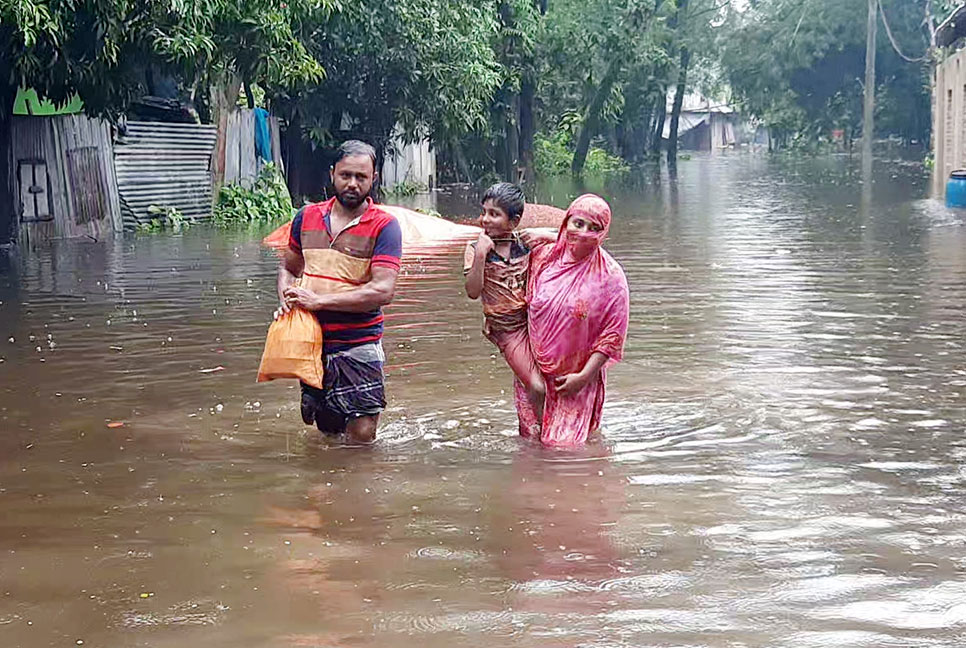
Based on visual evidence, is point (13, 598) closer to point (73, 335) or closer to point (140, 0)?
point (73, 335)

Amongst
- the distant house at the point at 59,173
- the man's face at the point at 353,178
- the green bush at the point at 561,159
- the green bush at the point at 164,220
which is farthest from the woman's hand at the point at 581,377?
the green bush at the point at 561,159

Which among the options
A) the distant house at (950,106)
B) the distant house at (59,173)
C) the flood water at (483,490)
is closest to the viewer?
the flood water at (483,490)

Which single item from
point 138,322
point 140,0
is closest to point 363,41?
point 140,0

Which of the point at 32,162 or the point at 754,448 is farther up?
the point at 32,162

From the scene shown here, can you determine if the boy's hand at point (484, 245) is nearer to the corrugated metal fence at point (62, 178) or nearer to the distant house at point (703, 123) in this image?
the corrugated metal fence at point (62, 178)

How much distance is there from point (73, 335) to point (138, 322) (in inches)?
29.5

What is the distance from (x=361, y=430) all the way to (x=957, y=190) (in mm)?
19180

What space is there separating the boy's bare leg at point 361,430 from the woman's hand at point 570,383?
837 mm

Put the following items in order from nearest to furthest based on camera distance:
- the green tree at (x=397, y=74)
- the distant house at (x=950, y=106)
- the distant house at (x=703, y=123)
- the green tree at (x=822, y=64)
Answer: the green tree at (x=397, y=74) → the distant house at (x=950, y=106) → the green tree at (x=822, y=64) → the distant house at (x=703, y=123)

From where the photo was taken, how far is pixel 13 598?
14.2 ft

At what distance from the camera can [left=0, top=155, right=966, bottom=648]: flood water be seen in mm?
4160

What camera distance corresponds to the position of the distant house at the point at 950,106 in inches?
1134

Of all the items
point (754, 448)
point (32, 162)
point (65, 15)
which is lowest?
point (754, 448)

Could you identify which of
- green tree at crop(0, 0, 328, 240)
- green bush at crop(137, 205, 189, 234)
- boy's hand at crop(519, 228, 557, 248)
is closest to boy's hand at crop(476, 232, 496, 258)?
boy's hand at crop(519, 228, 557, 248)
